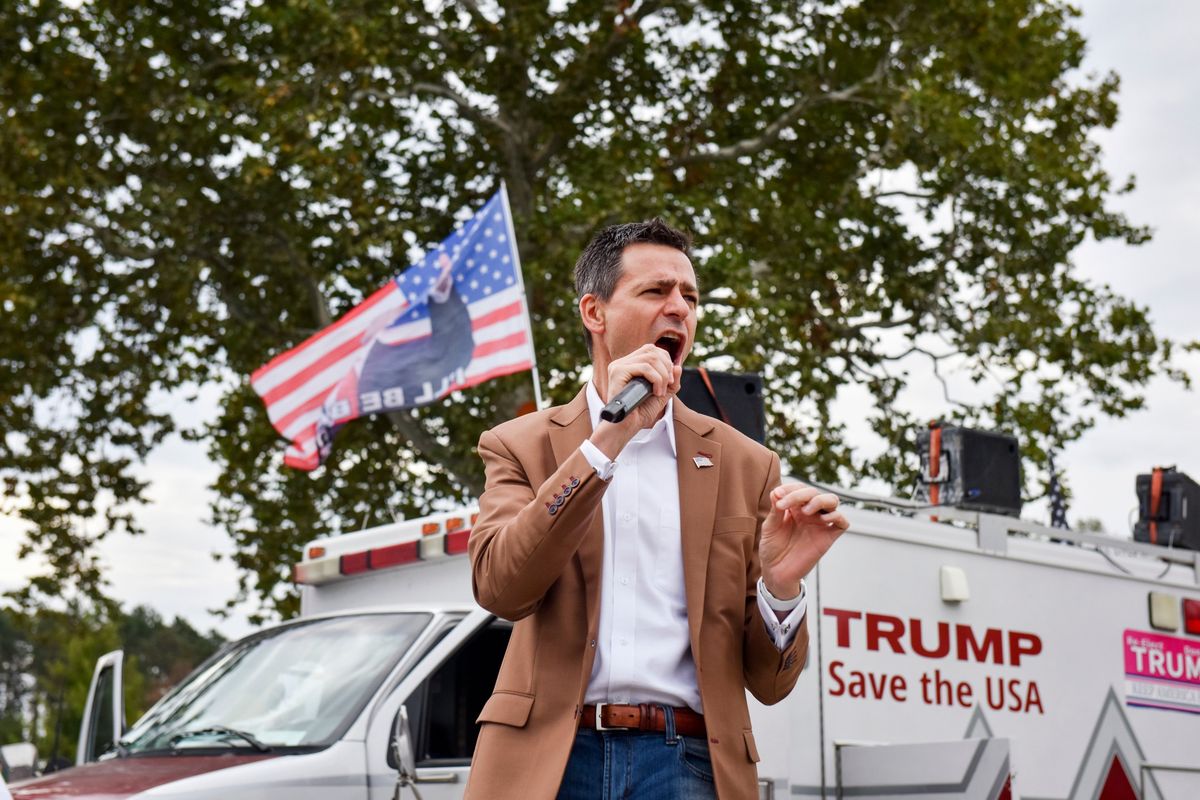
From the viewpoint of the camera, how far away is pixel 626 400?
92.8 inches

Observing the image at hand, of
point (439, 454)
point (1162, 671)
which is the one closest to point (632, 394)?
point (1162, 671)

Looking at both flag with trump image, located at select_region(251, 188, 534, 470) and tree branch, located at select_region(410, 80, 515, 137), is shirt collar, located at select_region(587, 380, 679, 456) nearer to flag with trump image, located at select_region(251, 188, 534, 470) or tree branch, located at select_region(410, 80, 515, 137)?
flag with trump image, located at select_region(251, 188, 534, 470)

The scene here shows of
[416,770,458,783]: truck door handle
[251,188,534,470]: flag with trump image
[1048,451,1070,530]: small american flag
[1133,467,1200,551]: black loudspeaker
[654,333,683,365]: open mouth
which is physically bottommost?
[416,770,458,783]: truck door handle

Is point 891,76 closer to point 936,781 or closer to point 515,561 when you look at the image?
point 936,781

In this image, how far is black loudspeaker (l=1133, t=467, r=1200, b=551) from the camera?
7.29 m

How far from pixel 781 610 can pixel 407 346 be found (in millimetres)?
7353

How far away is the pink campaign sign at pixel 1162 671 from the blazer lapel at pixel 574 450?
4459 millimetres

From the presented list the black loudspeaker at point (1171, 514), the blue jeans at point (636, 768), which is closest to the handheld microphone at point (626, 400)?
the blue jeans at point (636, 768)

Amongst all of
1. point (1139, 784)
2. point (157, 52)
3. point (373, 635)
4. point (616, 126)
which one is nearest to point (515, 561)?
point (373, 635)

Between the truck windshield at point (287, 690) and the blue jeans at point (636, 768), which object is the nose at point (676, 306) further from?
the truck windshield at point (287, 690)

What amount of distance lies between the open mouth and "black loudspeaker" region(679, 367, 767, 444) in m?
2.96

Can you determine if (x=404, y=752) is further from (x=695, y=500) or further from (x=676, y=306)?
(x=676, y=306)

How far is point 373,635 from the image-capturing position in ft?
17.1

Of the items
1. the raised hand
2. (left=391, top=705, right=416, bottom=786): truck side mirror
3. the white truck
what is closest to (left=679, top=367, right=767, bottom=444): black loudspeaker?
the white truck
